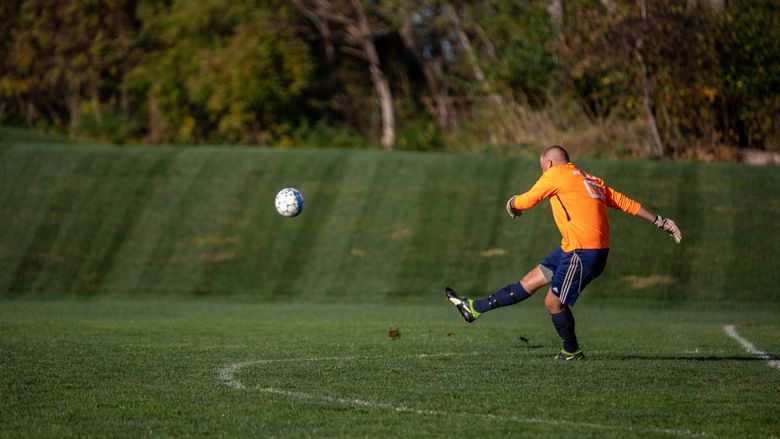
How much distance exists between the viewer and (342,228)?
24.7 metres

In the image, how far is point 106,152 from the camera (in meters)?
28.7

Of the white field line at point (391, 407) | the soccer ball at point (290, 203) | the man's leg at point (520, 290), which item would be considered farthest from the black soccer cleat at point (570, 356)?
the soccer ball at point (290, 203)

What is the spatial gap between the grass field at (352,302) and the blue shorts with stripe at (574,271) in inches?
27.4

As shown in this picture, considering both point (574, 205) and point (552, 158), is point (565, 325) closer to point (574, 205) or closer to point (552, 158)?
point (574, 205)

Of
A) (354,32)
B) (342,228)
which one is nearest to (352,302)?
(342,228)

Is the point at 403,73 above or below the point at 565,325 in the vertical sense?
below

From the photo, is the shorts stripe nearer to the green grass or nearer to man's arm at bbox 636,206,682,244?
the green grass

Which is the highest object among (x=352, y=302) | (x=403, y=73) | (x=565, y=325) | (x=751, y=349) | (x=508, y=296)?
(x=565, y=325)

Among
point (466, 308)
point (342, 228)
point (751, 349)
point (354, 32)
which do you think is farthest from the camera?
point (354, 32)

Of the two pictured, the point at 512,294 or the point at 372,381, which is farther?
the point at 512,294

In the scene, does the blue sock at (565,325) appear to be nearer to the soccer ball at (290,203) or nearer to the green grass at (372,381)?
the green grass at (372,381)

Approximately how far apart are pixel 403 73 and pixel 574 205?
3907 centimetres

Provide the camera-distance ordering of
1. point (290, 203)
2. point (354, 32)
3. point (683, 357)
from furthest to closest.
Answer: point (354, 32)
point (290, 203)
point (683, 357)

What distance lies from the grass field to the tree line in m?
3.30
